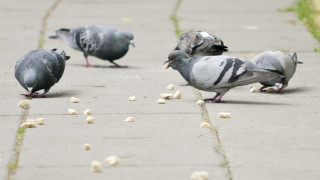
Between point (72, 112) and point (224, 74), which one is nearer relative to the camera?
point (72, 112)

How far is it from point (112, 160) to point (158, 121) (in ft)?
4.27

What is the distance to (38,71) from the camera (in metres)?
6.83

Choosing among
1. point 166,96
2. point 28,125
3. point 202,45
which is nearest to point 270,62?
point 202,45

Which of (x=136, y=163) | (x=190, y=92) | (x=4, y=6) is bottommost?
A: (x=4, y=6)

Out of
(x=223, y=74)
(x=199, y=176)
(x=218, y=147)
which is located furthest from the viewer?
(x=223, y=74)

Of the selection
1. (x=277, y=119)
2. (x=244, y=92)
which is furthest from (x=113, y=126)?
Answer: (x=244, y=92)

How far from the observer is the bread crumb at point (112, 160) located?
4.73 meters

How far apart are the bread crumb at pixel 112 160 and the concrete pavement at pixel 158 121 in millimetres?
37

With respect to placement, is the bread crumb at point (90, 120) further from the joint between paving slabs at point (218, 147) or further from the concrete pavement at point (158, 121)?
the joint between paving slabs at point (218, 147)

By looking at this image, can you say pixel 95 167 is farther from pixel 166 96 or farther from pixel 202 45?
pixel 202 45

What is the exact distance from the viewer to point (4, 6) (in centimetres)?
1283

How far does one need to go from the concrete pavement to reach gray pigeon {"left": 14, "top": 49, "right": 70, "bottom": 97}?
149 millimetres

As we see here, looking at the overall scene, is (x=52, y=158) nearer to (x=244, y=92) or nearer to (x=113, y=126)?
(x=113, y=126)

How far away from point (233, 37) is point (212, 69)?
3.86m
